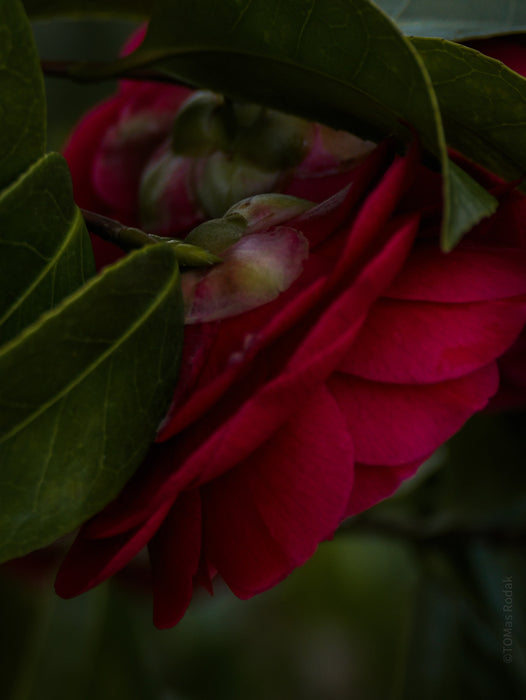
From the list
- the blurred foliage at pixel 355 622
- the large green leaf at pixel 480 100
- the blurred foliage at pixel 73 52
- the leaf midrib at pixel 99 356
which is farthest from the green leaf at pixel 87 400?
the blurred foliage at pixel 73 52

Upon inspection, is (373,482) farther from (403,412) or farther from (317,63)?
(317,63)

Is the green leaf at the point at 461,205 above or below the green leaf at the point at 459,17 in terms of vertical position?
below

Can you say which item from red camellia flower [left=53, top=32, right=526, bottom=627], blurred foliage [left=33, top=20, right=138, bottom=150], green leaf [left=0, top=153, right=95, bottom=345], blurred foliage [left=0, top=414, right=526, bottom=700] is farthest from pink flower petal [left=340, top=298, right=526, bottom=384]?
blurred foliage [left=33, top=20, right=138, bottom=150]

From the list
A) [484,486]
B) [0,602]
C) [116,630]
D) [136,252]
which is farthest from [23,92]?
[0,602]

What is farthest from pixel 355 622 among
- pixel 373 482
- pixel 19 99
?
pixel 19 99

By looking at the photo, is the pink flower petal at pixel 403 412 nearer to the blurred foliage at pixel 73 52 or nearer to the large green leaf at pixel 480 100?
the large green leaf at pixel 480 100

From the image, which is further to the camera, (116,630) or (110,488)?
(116,630)

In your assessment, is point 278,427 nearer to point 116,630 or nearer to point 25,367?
point 25,367

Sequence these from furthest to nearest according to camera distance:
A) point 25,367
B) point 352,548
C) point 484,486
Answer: point 352,548, point 484,486, point 25,367
